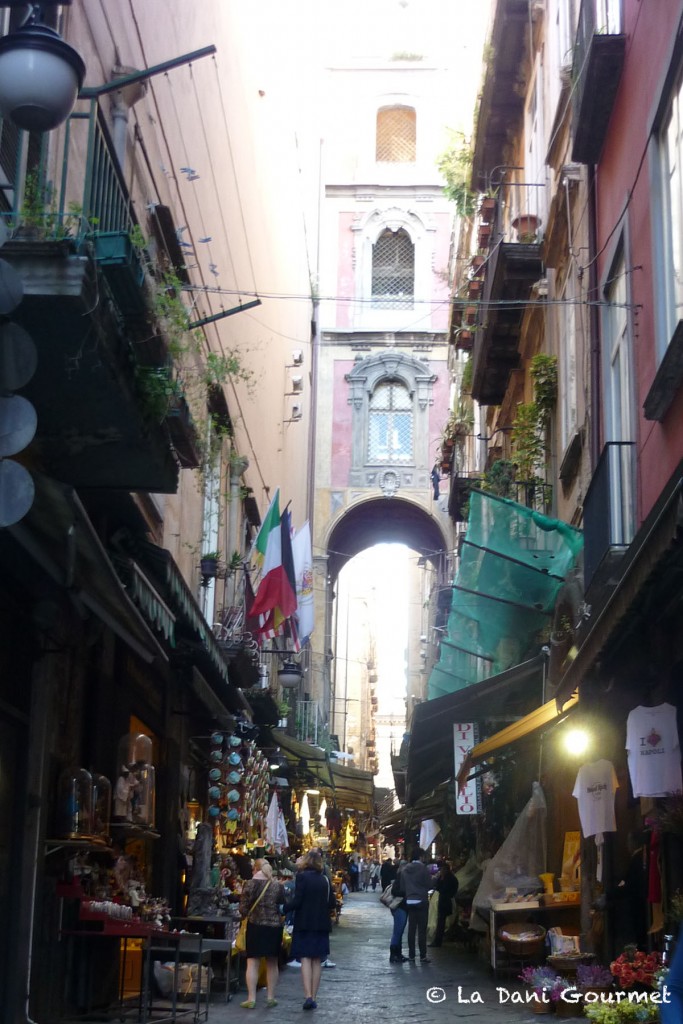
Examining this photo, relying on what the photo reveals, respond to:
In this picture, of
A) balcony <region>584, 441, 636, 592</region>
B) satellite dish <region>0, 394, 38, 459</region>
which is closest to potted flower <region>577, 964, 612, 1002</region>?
balcony <region>584, 441, 636, 592</region>

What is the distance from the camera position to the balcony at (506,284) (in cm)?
1623

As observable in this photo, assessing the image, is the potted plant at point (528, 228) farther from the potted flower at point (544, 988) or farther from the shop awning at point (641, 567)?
the potted flower at point (544, 988)

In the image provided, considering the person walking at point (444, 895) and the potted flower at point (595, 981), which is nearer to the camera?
the potted flower at point (595, 981)

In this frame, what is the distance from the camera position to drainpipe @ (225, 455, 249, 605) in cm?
1986

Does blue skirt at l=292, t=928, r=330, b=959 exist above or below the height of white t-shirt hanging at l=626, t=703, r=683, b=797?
below

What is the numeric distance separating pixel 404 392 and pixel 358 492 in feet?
12.4

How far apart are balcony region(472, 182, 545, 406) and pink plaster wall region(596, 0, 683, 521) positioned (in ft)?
13.1

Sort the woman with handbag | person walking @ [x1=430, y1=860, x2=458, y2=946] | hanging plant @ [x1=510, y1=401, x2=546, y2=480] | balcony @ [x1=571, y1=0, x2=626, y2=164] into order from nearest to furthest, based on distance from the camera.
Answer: balcony @ [x1=571, y1=0, x2=626, y2=164] < hanging plant @ [x1=510, y1=401, x2=546, y2=480] < the woman with handbag < person walking @ [x1=430, y1=860, x2=458, y2=946]

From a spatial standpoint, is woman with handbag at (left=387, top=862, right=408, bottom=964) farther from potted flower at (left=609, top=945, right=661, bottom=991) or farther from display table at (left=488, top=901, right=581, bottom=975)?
potted flower at (left=609, top=945, right=661, bottom=991)

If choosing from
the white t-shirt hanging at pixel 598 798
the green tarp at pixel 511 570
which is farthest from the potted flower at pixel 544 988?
the green tarp at pixel 511 570

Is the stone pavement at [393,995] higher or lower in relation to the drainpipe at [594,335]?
lower

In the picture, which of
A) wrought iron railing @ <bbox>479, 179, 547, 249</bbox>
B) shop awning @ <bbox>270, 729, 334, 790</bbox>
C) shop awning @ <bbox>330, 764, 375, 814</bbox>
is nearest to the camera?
wrought iron railing @ <bbox>479, 179, 547, 249</bbox>

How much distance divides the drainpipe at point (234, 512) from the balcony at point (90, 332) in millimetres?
10054

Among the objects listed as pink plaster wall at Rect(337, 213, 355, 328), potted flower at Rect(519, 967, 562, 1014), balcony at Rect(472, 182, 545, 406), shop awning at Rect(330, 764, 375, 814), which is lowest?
potted flower at Rect(519, 967, 562, 1014)
